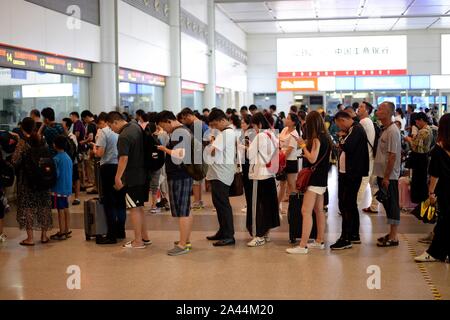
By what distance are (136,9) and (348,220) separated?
33.9ft

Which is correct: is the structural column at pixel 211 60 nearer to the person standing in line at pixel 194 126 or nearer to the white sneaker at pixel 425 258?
the person standing in line at pixel 194 126

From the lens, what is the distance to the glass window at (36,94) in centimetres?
993

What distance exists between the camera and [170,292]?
5023 millimetres

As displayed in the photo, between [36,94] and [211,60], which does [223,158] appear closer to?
[36,94]

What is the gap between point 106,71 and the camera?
13258 millimetres

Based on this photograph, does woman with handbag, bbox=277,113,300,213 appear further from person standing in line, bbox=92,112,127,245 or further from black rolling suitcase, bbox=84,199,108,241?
black rolling suitcase, bbox=84,199,108,241

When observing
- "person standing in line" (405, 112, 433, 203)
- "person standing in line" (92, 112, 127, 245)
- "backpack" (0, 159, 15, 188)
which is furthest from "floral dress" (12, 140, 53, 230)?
"person standing in line" (405, 112, 433, 203)

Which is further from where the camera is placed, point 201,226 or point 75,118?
point 75,118

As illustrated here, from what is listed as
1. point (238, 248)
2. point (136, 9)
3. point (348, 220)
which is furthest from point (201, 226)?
point (136, 9)

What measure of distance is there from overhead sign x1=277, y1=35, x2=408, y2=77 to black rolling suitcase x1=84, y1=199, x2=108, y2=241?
2133 cm

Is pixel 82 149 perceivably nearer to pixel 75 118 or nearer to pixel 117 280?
pixel 75 118

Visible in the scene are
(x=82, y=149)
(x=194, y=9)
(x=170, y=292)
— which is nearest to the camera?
(x=170, y=292)
